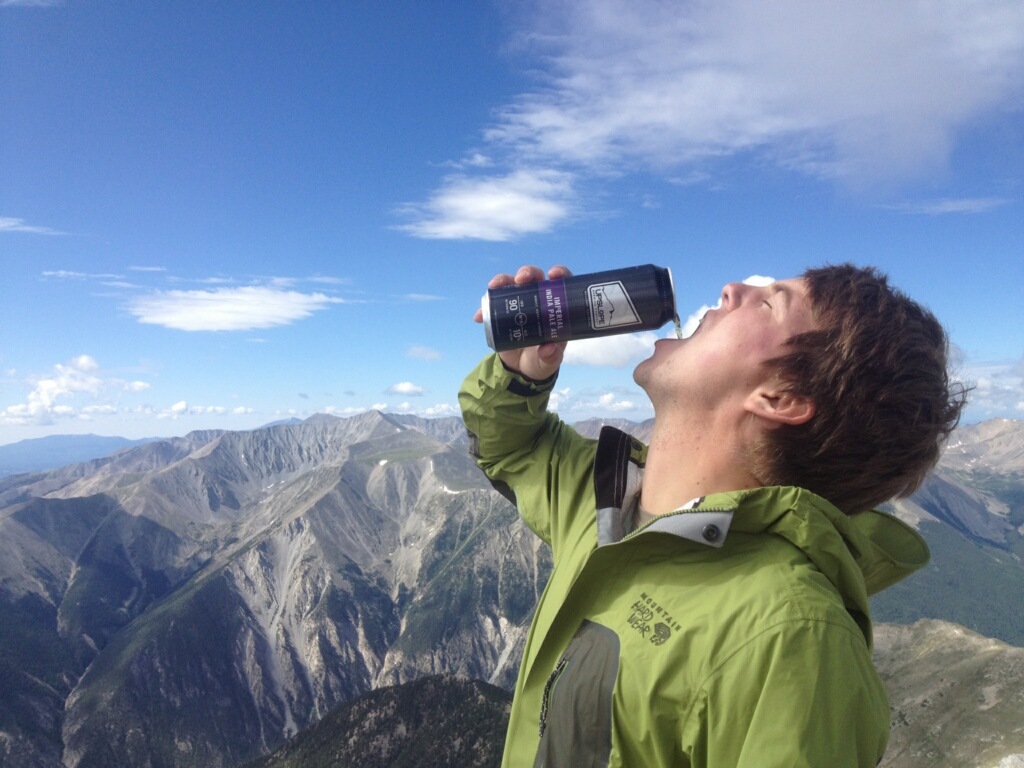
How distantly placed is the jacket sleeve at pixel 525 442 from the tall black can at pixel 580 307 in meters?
0.41

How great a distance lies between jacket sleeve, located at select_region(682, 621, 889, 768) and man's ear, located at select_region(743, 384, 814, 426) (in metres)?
1.62

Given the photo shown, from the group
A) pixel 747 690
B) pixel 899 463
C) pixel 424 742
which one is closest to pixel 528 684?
pixel 747 690

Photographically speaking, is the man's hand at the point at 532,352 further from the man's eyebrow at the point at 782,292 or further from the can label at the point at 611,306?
the man's eyebrow at the point at 782,292

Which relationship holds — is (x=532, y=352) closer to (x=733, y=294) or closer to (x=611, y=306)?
(x=611, y=306)

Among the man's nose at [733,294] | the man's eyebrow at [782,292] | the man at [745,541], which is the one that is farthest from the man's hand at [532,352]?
the man's eyebrow at [782,292]

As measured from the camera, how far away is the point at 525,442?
652 centimetres

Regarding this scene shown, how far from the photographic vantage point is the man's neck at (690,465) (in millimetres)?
4512

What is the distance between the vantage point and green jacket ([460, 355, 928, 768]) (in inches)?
110

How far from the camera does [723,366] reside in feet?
15.3

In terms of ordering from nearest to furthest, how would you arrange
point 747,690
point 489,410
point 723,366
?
point 747,690, point 723,366, point 489,410

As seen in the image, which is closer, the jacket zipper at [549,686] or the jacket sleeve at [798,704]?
the jacket sleeve at [798,704]

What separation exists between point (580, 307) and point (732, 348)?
2076mm

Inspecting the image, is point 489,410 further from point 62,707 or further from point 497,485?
point 62,707

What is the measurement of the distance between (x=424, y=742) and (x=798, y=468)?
116119 mm
